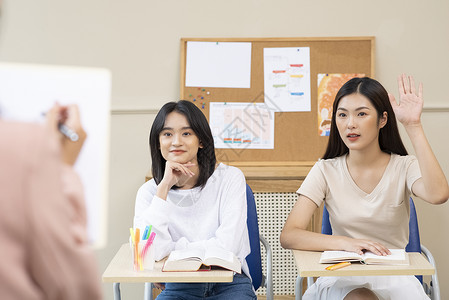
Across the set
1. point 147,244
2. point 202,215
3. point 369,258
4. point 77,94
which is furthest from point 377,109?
point 77,94

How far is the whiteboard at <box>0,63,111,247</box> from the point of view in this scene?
3.40 m

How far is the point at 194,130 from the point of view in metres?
2.24

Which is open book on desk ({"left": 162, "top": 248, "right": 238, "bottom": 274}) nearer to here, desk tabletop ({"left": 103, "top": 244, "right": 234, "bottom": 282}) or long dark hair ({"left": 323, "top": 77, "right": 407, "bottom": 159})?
desk tabletop ({"left": 103, "top": 244, "right": 234, "bottom": 282})

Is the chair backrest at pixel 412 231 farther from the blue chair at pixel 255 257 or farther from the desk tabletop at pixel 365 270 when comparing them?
the desk tabletop at pixel 365 270

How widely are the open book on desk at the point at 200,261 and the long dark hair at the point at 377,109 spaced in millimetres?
745

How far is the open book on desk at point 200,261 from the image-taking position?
1.73 meters

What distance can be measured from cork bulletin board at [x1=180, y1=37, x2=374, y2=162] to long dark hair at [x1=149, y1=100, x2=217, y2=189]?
3.13 feet

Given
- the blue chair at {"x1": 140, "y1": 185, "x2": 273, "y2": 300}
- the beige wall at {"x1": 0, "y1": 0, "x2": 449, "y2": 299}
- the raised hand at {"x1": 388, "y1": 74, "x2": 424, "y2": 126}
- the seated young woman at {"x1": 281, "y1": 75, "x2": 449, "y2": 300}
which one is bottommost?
the blue chair at {"x1": 140, "y1": 185, "x2": 273, "y2": 300}

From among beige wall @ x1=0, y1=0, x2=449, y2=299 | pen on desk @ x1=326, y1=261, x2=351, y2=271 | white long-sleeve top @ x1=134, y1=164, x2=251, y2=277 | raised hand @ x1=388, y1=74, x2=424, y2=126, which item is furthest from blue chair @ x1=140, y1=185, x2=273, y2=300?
beige wall @ x1=0, y1=0, x2=449, y2=299

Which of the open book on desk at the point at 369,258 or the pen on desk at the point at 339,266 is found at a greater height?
the open book on desk at the point at 369,258

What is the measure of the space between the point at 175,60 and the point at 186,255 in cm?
181

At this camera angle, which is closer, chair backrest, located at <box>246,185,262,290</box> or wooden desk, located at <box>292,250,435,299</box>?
wooden desk, located at <box>292,250,435,299</box>

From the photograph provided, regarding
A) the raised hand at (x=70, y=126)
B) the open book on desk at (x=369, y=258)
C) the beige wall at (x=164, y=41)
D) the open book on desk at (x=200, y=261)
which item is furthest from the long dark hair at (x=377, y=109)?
the raised hand at (x=70, y=126)

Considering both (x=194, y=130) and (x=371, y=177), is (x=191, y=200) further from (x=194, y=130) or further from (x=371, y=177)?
(x=371, y=177)
